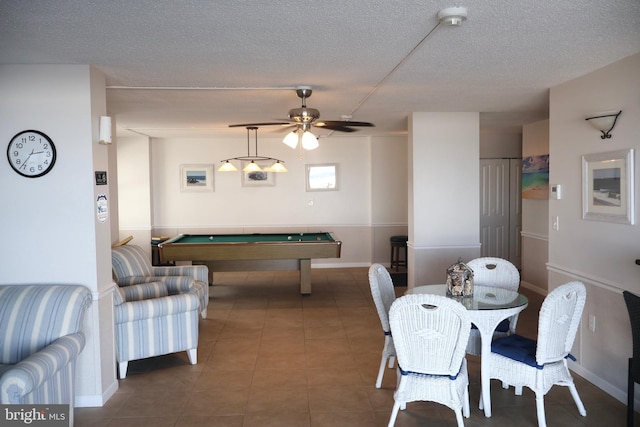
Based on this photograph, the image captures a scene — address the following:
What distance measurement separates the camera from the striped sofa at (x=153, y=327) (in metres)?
3.90

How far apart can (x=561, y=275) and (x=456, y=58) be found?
2163 mm

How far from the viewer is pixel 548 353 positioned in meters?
2.97

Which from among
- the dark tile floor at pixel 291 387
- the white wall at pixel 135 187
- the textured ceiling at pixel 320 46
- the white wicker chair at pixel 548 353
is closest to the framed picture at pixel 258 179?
the white wall at pixel 135 187

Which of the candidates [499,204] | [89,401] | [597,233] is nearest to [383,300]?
[597,233]

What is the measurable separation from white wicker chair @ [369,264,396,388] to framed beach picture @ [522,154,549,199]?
151 inches

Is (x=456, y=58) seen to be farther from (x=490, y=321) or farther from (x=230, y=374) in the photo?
(x=230, y=374)

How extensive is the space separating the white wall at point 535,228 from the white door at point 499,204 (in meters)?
0.94

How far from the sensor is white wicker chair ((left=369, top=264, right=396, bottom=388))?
351cm

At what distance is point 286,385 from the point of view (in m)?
3.79

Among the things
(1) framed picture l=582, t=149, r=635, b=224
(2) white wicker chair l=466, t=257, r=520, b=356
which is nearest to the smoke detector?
(1) framed picture l=582, t=149, r=635, b=224

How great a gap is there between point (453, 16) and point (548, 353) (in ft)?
6.75

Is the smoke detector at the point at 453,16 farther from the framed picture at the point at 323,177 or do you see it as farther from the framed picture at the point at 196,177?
the framed picture at the point at 196,177

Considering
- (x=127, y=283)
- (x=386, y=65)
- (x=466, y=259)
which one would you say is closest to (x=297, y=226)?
(x=466, y=259)

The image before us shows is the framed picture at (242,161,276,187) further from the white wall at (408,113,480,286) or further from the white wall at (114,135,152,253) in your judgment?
the white wall at (408,113,480,286)
